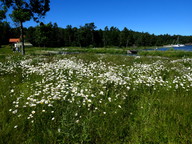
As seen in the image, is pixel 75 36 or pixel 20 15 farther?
pixel 75 36

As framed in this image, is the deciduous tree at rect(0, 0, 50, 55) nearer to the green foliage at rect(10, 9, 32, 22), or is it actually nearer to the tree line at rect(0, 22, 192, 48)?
the green foliage at rect(10, 9, 32, 22)

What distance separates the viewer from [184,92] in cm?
491

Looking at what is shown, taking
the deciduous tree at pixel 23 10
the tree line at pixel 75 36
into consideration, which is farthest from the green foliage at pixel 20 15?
the tree line at pixel 75 36

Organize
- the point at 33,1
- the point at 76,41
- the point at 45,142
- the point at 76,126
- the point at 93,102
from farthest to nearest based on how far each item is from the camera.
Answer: the point at 76,41 < the point at 33,1 < the point at 93,102 < the point at 76,126 < the point at 45,142

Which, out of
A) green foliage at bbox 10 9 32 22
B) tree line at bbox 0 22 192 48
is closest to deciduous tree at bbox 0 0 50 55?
green foliage at bbox 10 9 32 22

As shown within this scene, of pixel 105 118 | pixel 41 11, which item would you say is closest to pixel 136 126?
pixel 105 118

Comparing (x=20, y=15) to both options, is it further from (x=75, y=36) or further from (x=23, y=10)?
(x=75, y=36)

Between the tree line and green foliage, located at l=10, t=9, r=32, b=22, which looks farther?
the tree line

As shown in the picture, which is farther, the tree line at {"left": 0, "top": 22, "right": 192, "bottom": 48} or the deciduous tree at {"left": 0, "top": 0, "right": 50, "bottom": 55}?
the tree line at {"left": 0, "top": 22, "right": 192, "bottom": 48}

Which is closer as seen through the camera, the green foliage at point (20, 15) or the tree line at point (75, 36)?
the green foliage at point (20, 15)

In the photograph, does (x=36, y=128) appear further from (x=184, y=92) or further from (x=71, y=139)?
(x=184, y=92)

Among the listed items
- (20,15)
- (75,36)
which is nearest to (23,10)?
(20,15)

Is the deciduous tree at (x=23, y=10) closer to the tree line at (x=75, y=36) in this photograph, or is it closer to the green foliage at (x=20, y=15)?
the green foliage at (x=20, y=15)

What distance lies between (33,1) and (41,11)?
1.83 m
